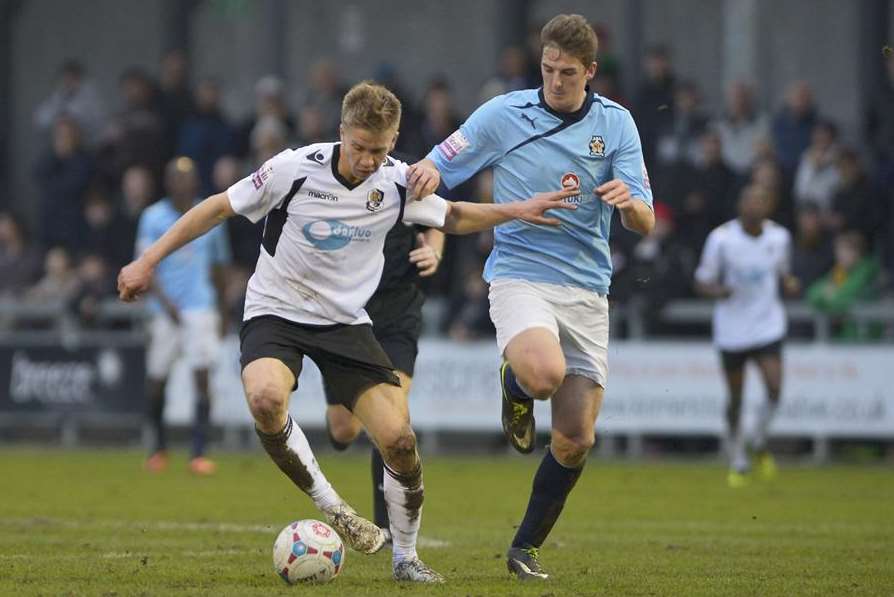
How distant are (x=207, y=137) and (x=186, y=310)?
4.83 m

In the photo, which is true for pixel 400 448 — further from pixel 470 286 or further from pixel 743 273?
pixel 470 286

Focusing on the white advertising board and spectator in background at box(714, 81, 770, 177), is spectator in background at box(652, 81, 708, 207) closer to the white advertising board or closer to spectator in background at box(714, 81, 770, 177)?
spectator in background at box(714, 81, 770, 177)

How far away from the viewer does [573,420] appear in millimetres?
8633

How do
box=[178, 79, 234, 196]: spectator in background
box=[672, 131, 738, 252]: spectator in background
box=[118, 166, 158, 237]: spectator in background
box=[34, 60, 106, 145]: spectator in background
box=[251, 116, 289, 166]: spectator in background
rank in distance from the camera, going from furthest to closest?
1. box=[34, 60, 106, 145]: spectator in background
2. box=[178, 79, 234, 196]: spectator in background
3. box=[118, 166, 158, 237]: spectator in background
4. box=[251, 116, 289, 166]: spectator in background
5. box=[672, 131, 738, 252]: spectator in background

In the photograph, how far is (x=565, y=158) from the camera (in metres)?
8.70

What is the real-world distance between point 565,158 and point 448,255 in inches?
405

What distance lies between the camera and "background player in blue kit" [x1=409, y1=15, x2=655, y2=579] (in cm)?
862

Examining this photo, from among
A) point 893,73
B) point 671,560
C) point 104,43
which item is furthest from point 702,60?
point 671,560

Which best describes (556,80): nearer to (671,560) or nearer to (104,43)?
(671,560)

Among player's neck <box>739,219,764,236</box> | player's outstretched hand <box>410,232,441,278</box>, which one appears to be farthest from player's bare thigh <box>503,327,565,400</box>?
player's neck <box>739,219,764,236</box>

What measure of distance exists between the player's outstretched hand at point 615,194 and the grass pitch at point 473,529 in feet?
5.71

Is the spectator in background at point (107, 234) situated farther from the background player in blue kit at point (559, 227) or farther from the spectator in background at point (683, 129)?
the background player in blue kit at point (559, 227)

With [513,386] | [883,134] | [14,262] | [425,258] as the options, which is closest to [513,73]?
[883,134]

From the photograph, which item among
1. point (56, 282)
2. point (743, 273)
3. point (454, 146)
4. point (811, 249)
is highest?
point (454, 146)
